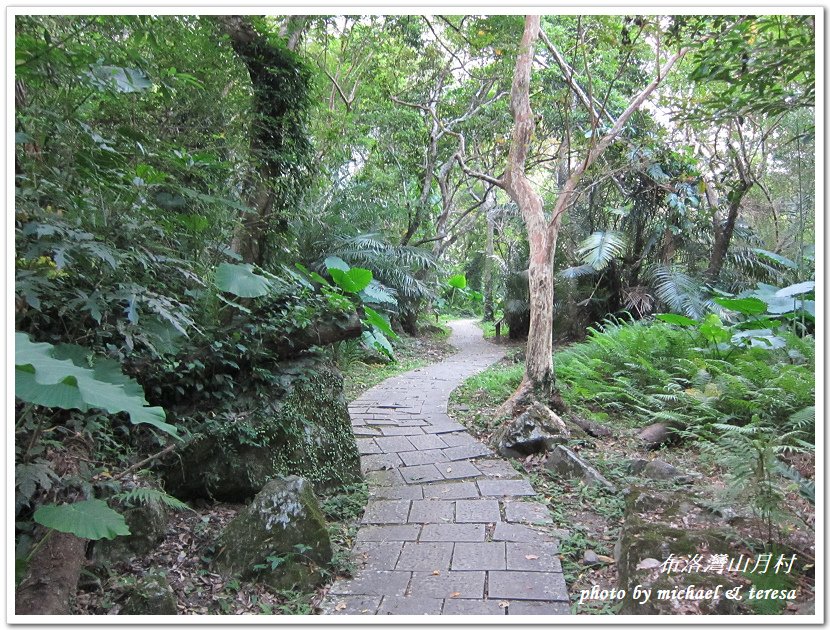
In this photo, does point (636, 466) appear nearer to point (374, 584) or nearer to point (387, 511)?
point (387, 511)

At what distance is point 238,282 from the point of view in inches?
115

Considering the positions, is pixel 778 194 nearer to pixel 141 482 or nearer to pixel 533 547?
pixel 533 547

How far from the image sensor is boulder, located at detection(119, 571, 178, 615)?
1918 mm

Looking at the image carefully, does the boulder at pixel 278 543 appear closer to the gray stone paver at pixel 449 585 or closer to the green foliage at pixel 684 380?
the gray stone paver at pixel 449 585

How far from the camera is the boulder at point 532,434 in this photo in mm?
4074

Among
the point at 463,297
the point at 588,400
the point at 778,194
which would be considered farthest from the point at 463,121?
the point at 463,297

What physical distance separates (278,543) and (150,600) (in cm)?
61

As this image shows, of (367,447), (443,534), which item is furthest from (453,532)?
(367,447)

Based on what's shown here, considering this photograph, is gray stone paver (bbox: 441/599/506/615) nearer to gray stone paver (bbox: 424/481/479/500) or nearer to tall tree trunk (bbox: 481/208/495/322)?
gray stone paver (bbox: 424/481/479/500)

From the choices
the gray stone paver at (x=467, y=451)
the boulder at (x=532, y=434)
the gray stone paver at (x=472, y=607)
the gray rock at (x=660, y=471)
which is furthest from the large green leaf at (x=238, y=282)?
the gray rock at (x=660, y=471)

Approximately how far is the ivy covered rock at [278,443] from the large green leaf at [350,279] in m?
0.85

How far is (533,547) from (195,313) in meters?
2.18

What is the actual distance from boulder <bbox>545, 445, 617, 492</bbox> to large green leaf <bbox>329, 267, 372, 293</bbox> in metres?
2.08

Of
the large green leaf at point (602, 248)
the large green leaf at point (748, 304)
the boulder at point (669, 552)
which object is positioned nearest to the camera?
the boulder at point (669, 552)
